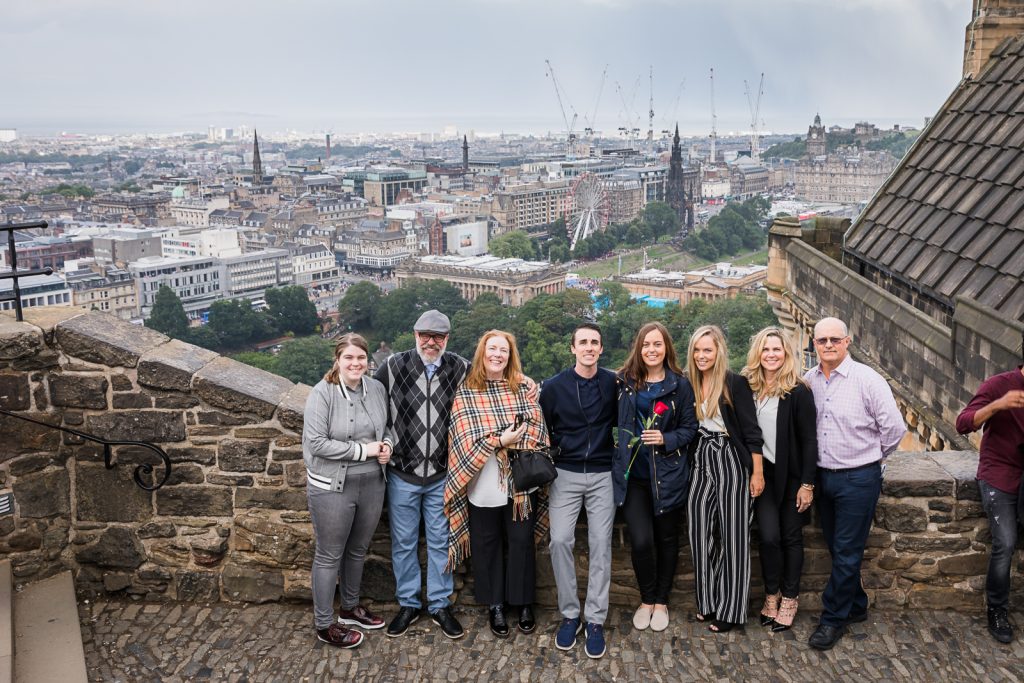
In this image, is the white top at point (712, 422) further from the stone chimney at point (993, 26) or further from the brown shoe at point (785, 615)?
the stone chimney at point (993, 26)

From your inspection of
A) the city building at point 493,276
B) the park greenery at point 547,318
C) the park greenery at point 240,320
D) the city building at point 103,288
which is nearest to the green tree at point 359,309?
the park greenery at point 547,318

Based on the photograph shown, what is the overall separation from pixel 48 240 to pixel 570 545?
3589 inches

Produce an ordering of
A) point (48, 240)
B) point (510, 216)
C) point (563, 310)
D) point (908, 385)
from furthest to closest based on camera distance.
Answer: point (510, 216) < point (48, 240) < point (563, 310) < point (908, 385)

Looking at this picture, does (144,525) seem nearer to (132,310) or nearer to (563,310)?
(563,310)

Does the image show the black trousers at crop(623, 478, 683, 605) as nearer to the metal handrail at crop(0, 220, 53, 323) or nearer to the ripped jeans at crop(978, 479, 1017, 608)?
the ripped jeans at crop(978, 479, 1017, 608)

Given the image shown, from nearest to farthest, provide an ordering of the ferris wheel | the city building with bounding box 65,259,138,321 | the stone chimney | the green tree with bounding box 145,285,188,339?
the stone chimney < the green tree with bounding box 145,285,188,339 < the city building with bounding box 65,259,138,321 < the ferris wheel

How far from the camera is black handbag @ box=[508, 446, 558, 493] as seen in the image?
2.94 m

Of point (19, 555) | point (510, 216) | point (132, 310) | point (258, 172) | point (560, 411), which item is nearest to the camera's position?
point (560, 411)

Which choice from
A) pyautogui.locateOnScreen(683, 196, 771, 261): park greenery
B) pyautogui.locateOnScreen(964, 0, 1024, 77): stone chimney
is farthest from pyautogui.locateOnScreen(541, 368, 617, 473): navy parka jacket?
pyautogui.locateOnScreen(683, 196, 771, 261): park greenery

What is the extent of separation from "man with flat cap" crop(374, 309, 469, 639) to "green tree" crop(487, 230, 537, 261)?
9225 cm

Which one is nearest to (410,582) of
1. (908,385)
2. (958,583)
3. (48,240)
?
(958,583)

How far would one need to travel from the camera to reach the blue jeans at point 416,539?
121 inches

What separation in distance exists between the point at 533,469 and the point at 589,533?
27cm

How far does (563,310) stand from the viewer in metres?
59.0
